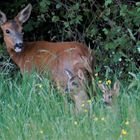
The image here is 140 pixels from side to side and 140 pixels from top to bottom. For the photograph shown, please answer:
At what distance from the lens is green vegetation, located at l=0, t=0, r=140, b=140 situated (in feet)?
22.6

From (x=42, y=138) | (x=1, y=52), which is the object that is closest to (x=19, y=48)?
(x=1, y=52)

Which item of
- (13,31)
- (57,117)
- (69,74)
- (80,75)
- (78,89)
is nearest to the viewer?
(57,117)

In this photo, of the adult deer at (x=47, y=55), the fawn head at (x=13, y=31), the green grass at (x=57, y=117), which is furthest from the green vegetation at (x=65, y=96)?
the fawn head at (x=13, y=31)

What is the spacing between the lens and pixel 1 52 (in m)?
11.8

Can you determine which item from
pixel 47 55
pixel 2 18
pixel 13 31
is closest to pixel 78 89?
pixel 47 55

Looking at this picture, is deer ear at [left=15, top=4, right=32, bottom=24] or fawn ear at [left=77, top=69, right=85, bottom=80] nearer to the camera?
fawn ear at [left=77, top=69, right=85, bottom=80]

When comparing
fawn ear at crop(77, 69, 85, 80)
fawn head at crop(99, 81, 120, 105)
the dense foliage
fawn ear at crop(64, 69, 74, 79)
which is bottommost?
the dense foliage

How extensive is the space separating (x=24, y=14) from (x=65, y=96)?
3404mm

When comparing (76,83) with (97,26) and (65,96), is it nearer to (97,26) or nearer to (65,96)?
(65,96)

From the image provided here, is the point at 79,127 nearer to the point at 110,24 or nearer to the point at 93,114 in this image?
the point at 93,114

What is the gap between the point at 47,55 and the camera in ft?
35.1

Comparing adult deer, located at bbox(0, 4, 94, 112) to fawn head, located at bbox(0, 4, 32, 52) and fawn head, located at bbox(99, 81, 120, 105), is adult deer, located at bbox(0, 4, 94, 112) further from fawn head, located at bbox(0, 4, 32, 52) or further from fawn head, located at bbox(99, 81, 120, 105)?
fawn head, located at bbox(99, 81, 120, 105)

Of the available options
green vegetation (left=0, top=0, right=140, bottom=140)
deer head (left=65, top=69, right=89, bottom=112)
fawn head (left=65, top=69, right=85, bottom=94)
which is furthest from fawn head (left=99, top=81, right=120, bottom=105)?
fawn head (left=65, top=69, right=85, bottom=94)

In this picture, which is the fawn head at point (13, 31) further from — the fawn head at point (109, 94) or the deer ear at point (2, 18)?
the fawn head at point (109, 94)
